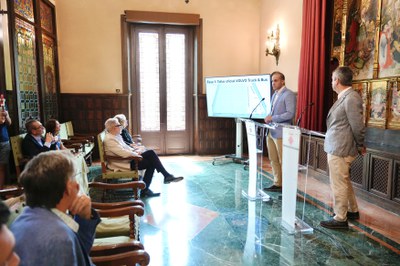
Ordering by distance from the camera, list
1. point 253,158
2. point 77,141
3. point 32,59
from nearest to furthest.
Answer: point 253,158 → point 32,59 → point 77,141

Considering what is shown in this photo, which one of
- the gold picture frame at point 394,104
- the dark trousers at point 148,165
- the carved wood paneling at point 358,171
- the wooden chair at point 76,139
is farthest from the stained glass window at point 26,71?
the gold picture frame at point 394,104

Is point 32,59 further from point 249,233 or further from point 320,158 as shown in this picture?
point 320,158

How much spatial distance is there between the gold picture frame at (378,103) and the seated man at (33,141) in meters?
4.20

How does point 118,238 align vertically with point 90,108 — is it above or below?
below

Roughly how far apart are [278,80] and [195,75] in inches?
126

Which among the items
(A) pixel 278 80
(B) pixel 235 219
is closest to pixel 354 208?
(B) pixel 235 219

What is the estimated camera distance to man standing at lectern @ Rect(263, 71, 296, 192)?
12.9 feet

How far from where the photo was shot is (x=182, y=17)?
6586 millimetres

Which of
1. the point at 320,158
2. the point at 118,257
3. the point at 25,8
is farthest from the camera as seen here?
the point at 320,158

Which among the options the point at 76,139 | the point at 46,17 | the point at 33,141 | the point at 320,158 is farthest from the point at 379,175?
the point at 46,17

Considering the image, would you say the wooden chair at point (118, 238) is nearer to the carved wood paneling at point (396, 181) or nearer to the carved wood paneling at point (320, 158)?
the carved wood paneling at point (396, 181)

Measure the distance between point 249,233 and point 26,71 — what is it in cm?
406

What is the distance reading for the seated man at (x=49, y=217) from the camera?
1006mm

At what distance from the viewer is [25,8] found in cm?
464
